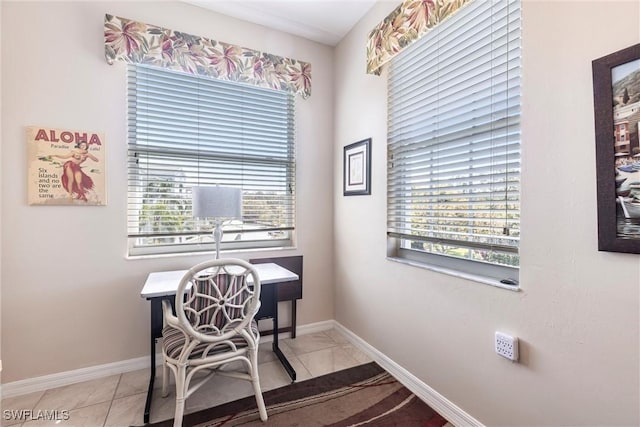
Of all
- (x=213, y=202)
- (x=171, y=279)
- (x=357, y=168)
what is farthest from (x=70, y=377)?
(x=357, y=168)

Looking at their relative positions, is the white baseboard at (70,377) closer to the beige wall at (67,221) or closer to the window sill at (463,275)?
the beige wall at (67,221)

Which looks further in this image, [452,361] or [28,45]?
[28,45]

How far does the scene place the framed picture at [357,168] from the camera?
93.0 inches

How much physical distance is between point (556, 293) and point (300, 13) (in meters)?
2.54

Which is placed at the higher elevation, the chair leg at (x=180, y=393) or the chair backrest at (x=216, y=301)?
the chair backrest at (x=216, y=301)

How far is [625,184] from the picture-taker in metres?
1.01

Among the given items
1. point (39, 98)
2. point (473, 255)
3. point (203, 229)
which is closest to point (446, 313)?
point (473, 255)

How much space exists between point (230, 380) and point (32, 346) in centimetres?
127

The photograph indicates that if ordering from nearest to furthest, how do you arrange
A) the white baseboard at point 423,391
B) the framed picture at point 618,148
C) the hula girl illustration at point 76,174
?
the framed picture at point 618,148, the white baseboard at point 423,391, the hula girl illustration at point 76,174

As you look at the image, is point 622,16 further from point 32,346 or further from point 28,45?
point 32,346

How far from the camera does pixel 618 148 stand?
3.35 ft

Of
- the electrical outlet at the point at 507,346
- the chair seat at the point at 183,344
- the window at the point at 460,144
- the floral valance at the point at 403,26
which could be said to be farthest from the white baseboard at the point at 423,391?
the floral valance at the point at 403,26

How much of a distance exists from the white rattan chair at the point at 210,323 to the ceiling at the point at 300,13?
2.03 meters

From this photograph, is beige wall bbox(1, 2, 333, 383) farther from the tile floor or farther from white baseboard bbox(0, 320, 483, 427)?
the tile floor
